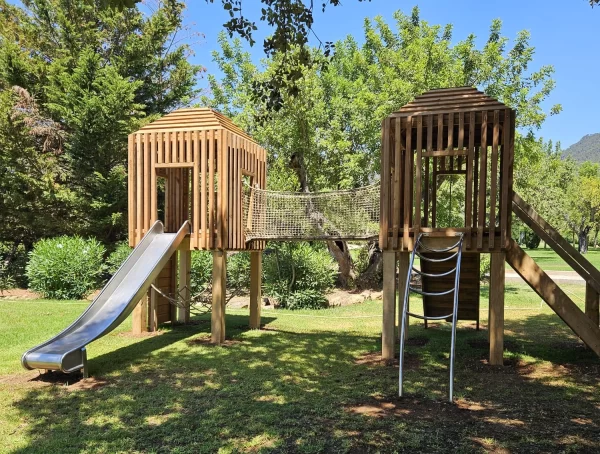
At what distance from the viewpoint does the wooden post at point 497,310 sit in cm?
694

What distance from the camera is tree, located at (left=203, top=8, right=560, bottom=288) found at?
14.9m

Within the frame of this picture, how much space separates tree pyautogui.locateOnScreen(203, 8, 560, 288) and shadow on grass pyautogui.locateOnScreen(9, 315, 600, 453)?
887 cm

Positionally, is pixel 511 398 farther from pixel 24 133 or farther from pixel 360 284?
pixel 24 133

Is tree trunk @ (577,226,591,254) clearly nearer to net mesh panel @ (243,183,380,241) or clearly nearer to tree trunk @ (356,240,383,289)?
tree trunk @ (356,240,383,289)

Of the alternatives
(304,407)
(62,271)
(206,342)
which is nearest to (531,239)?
(62,271)

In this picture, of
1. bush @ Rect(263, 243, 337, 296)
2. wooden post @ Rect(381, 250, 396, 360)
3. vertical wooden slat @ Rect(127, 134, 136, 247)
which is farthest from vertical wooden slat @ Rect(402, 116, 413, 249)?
bush @ Rect(263, 243, 337, 296)

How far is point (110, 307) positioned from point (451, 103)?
5842 mm

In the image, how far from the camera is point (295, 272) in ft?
48.0

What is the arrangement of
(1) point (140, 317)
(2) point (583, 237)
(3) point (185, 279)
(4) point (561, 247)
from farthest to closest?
(2) point (583, 237) < (3) point (185, 279) < (1) point (140, 317) < (4) point (561, 247)

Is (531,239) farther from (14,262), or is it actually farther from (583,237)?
(14,262)

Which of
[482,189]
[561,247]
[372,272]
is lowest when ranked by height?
[372,272]

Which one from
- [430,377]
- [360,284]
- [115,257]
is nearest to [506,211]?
[430,377]

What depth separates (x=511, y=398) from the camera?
17.5 feet

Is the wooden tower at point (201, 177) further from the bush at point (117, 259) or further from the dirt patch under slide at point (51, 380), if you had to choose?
the bush at point (117, 259)
